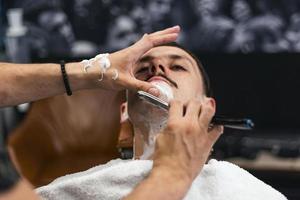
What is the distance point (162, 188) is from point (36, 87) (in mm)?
555

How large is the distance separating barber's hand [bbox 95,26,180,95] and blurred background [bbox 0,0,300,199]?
1.29 m

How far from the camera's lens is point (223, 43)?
2969 millimetres

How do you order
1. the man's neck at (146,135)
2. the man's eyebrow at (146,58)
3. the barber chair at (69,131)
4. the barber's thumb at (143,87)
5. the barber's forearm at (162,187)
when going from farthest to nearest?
the barber chair at (69,131)
the man's eyebrow at (146,58)
the man's neck at (146,135)
the barber's thumb at (143,87)
the barber's forearm at (162,187)

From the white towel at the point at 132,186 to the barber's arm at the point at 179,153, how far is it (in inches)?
11.6

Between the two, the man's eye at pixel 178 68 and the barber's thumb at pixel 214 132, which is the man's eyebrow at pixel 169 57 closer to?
the man's eye at pixel 178 68

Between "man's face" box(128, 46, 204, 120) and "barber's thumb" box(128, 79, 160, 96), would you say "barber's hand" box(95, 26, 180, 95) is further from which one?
"man's face" box(128, 46, 204, 120)

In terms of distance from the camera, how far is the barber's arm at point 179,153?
3.40 ft

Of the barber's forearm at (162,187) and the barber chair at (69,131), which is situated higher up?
the barber's forearm at (162,187)

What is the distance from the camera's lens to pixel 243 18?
9.55ft

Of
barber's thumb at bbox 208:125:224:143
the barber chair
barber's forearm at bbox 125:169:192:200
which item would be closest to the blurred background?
the barber chair

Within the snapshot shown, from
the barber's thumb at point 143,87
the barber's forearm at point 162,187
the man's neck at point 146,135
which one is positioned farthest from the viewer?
the man's neck at point 146,135

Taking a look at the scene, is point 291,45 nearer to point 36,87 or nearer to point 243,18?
point 243,18

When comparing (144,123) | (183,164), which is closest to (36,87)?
(144,123)

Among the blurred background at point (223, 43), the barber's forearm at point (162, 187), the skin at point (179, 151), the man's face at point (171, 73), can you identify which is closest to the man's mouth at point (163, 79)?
the man's face at point (171, 73)
